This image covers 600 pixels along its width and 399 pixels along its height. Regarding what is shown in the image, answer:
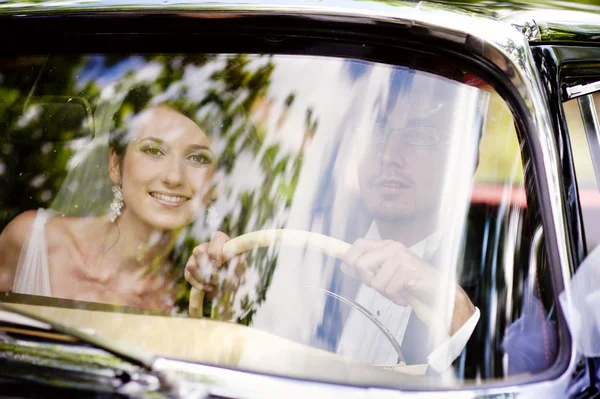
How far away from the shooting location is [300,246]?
1584mm

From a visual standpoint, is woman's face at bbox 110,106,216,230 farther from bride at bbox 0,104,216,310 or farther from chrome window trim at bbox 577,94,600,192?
chrome window trim at bbox 577,94,600,192

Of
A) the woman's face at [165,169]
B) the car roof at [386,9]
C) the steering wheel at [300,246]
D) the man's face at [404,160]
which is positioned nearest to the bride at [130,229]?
the woman's face at [165,169]

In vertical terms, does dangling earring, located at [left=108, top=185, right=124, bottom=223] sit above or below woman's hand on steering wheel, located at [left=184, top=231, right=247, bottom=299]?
above

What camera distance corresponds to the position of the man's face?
1.58m

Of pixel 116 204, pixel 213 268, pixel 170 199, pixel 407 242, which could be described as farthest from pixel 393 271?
pixel 116 204

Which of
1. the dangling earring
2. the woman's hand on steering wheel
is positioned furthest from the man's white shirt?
the dangling earring

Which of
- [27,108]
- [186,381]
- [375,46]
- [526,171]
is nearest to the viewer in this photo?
[186,381]

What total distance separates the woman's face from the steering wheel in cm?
13

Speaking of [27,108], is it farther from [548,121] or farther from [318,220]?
[548,121]

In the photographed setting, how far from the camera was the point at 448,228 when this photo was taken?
1.54 metres

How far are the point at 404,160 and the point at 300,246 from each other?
0.97ft

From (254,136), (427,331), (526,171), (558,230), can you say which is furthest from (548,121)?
(254,136)

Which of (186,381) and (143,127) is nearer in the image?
(186,381)

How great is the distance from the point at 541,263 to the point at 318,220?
1.53 ft
